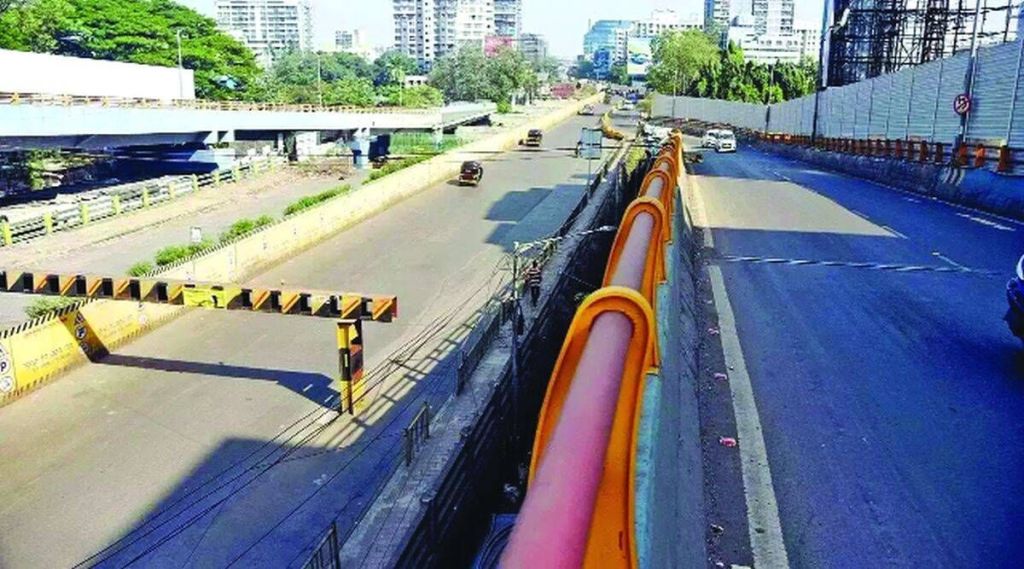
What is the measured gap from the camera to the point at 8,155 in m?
57.2

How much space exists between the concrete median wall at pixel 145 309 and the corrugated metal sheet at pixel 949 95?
25175 millimetres

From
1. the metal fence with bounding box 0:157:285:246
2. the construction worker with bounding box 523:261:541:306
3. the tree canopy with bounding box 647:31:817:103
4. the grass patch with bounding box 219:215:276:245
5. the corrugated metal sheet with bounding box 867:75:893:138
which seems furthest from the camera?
the tree canopy with bounding box 647:31:817:103

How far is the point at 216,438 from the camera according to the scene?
1529 cm

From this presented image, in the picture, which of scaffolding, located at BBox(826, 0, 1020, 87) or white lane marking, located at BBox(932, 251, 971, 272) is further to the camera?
scaffolding, located at BBox(826, 0, 1020, 87)

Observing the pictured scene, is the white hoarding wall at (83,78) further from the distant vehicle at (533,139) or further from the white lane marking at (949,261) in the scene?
the white lane marking at (949,261)

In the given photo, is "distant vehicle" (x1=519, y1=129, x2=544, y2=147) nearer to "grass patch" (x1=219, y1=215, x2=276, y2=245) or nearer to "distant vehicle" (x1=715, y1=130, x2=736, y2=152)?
"distant vehicle" (x1=715, y1=130, x2=736, y2=152)

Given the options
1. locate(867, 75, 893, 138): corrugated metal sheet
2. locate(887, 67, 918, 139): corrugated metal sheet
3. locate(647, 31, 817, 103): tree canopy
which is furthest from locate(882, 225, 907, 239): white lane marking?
locate(647, 31, 817, 103): tree canopy

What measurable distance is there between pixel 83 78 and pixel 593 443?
62.4 meters

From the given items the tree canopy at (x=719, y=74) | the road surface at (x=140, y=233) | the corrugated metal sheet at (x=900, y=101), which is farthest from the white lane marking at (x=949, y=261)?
the tree canopy at (x=719, y=74)

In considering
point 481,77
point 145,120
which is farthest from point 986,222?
point 481,77

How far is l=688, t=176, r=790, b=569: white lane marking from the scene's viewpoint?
18.2ft

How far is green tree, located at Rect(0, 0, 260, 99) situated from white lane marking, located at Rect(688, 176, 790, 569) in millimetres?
80929

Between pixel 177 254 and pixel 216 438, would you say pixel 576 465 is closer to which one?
pixel 216 438

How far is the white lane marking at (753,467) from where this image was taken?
5.54 meters
